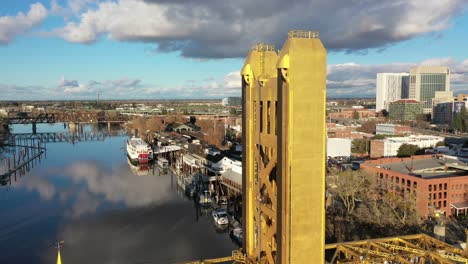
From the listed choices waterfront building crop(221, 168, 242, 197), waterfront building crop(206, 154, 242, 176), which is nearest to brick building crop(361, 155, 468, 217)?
waterfront building crop(221, 168, 242, 197)

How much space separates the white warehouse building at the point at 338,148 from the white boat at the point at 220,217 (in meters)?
23.0

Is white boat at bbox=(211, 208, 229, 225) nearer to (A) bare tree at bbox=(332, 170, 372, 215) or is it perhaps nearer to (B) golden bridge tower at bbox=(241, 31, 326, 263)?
(A) bare tree at bbox=(332, 170, 372, 215)

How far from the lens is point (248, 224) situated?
5.39 m

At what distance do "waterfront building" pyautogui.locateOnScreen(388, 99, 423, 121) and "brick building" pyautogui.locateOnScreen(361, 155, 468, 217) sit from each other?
69197 millimetres

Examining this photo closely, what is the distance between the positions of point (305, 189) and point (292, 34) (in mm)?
1543

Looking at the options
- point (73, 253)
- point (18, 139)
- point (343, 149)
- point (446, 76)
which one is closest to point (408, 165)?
point (343, 149)

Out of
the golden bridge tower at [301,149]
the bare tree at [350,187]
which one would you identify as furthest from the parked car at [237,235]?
the golden bridge tower at [301,149]

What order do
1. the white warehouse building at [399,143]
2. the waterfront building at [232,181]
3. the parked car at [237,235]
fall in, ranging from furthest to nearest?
the white warehouse building at [399,143], the waterfront building at [232,181], the parked car at [237,235]

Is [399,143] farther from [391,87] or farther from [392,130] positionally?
[391,87]

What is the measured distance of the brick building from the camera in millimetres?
22453

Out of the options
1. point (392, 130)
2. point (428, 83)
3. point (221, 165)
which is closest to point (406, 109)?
point (428, 83)

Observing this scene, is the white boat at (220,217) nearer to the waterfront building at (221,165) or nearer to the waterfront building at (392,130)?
the waterfront building at (221,165)

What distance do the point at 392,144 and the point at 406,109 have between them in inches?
2253

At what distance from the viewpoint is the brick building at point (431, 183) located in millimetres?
22453
